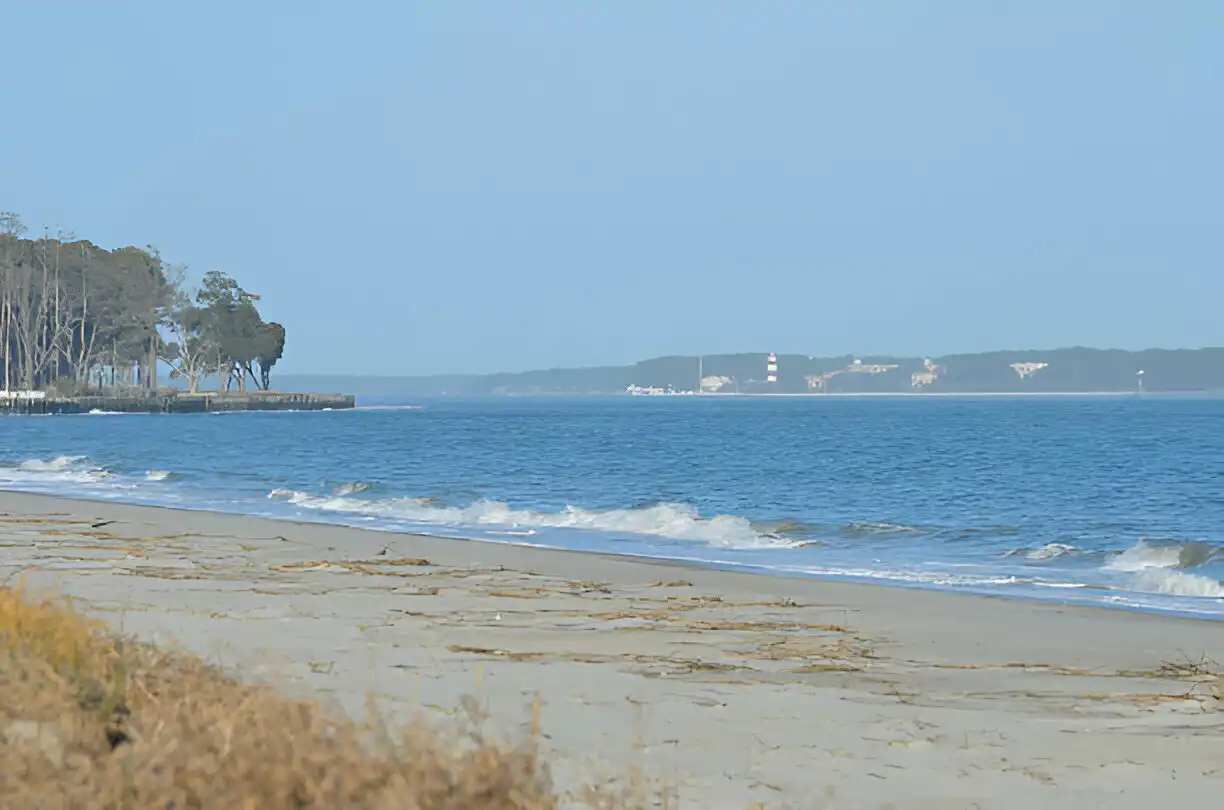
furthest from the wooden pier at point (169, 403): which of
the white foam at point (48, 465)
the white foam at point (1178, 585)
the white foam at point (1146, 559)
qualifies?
the white foam at point (1178, 585)

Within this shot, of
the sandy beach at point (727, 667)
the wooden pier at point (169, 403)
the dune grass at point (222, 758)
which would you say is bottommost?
the wooden pier at point (169, 403)

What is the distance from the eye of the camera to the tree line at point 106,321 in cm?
13775

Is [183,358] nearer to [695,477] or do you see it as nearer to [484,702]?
[695,477]

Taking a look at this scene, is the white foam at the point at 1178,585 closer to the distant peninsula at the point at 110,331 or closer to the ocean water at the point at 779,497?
the ocean water at the point at 779,497

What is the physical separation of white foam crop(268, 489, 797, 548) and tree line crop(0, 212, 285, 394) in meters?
107

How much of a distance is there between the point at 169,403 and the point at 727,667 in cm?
14903

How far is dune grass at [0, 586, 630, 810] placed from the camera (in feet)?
16.3

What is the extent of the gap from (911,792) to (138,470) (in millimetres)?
43247

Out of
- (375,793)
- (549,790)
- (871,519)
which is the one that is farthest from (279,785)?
(871,519)

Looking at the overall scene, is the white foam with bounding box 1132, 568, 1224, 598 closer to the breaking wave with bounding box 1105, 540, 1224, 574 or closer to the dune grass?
the breaking wave with bounding box 1105, 540, 1224, 574

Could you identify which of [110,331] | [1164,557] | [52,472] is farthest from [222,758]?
[110,331]

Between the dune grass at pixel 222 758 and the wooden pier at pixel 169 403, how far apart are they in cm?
13296

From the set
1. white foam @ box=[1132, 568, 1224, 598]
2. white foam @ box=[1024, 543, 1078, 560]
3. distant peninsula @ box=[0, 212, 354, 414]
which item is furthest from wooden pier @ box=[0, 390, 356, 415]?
white foam @ box=[1132, 568, 1224, 598]

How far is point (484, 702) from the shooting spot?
8742mm
